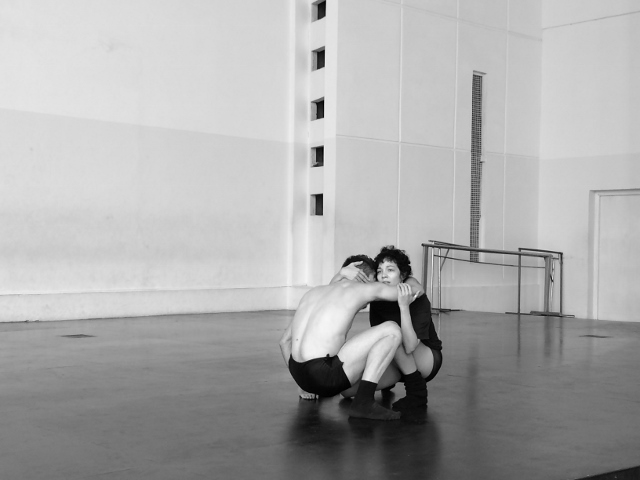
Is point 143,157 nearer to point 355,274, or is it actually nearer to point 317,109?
point 317,109

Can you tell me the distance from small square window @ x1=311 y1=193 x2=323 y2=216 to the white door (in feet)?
19.3

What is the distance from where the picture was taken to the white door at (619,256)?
1622cm

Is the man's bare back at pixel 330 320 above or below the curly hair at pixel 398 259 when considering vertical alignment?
below

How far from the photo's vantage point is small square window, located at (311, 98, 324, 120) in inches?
568

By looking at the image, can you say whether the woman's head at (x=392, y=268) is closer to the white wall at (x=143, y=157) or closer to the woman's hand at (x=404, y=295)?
the woman's hand at (x=404, y=295)

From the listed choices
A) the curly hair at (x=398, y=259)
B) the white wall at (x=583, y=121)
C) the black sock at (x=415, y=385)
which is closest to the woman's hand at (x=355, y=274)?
the curly hair at (x=398, y=259)

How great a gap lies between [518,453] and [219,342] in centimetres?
545

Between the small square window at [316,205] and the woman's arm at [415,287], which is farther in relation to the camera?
the small square window at [316,205]

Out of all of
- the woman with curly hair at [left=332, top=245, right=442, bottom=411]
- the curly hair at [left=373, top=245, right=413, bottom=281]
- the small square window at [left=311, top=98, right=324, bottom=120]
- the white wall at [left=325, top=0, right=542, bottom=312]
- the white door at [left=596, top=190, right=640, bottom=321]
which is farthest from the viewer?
the white door at [left=596, top=190, right=640, bottom=321]

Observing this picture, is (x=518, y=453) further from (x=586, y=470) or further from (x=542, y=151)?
(x=542, y=151)

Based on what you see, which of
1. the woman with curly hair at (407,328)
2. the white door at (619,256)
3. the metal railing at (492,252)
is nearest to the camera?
the woman with curly hair at (407,328)

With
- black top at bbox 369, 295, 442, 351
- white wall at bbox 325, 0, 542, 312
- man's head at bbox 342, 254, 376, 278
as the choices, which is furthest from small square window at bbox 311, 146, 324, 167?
man's head at bbox 342, 254, 376, 278

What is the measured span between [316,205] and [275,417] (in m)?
9.70

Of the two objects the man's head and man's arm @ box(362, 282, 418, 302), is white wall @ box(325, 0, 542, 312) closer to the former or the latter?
the man's head
